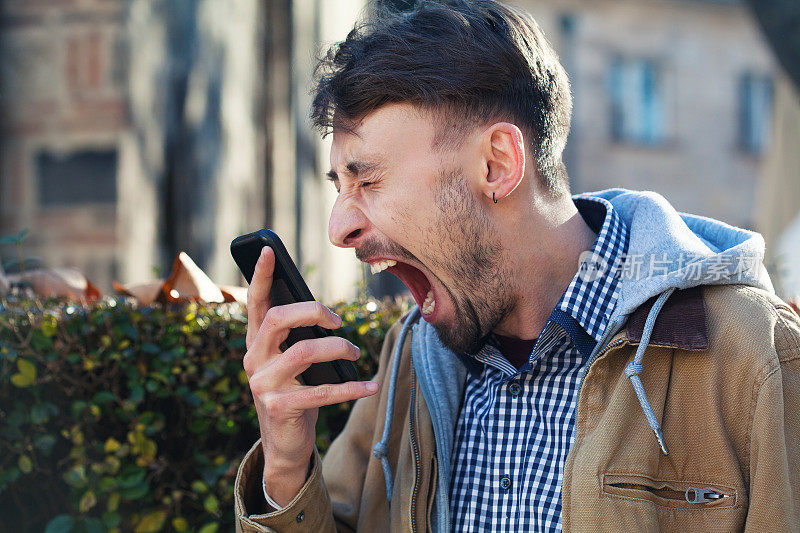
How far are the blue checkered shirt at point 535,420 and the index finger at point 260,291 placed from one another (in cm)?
57

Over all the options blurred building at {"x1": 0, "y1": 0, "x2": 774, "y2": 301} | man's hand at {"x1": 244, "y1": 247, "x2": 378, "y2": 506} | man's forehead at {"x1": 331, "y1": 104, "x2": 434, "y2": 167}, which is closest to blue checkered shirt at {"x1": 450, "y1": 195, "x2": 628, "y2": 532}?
man's hand at {"x1": 244, "y1": 247, "x2": 378, "y2": 506}

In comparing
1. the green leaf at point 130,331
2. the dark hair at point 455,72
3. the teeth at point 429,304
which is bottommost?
the green leaf at point 130,331

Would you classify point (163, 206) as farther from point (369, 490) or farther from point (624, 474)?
point (624, 474)

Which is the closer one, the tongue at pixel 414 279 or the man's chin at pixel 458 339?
the man's chin at pixel 458 339

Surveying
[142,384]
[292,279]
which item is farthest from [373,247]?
[142,384]

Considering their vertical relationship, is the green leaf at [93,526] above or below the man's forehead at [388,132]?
below

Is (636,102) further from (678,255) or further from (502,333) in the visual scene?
(678,255)

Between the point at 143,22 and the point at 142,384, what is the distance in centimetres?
324

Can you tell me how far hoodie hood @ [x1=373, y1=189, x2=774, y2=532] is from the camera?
193 cm

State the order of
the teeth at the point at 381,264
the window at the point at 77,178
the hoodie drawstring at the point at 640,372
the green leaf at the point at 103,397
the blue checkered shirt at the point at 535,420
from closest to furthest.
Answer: the hoodie drawstring at the point at 640,372 < the blue checkered shirt at the point at 535,420 < the teeth at the point at 381,264 < the green leaf at the point at 103,397 < the window at the point at 77,178

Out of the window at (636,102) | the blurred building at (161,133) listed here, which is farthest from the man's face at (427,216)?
the window at (636,102)

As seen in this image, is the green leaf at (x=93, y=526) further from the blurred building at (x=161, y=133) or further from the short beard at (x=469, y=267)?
the blurred building at (x=161, y=133)

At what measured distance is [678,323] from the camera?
190 centimetres

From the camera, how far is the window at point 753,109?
1922 cm
